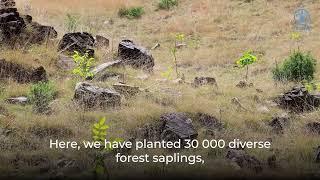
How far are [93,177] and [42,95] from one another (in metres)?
2.81

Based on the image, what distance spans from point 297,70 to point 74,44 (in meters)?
4.94

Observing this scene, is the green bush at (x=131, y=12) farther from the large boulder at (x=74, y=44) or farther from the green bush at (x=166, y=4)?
the large boulder at (x=74, y=44)

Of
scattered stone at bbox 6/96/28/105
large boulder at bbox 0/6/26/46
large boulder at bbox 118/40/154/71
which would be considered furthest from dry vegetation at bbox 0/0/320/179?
large boulder at bbox 0/6/26/46

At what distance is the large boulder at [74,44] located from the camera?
12.0m

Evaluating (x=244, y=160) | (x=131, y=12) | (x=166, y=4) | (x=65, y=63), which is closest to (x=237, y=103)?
(x=244, y=160)

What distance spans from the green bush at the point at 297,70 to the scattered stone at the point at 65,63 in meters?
4.37

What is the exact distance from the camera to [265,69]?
525 inches

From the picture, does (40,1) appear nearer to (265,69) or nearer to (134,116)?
(265,69)

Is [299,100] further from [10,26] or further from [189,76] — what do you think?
[10,26]

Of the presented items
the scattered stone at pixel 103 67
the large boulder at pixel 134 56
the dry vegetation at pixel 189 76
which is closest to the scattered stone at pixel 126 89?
the dry vegetation at pixel 189 76

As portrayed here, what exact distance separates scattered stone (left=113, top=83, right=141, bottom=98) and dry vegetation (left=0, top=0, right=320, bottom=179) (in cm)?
30

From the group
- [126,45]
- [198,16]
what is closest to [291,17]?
[198,16]

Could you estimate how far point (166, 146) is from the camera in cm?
730

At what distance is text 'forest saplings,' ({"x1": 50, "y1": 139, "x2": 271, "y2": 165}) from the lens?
6777 mm
